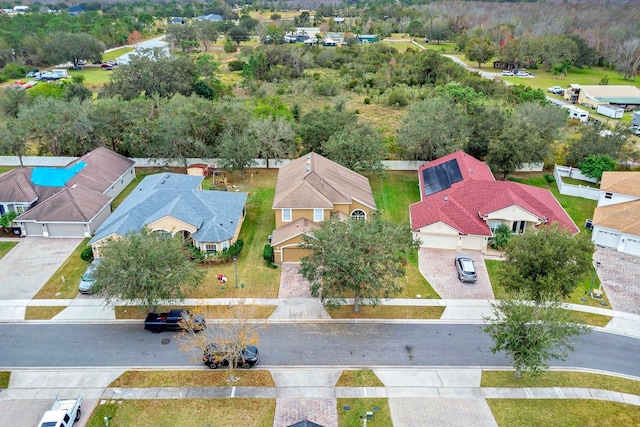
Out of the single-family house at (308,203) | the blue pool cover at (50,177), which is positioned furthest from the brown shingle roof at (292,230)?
the blue pool cover at (50,177)

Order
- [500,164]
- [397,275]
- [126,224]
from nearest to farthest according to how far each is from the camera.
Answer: [397,275], [126,224], [500,164]

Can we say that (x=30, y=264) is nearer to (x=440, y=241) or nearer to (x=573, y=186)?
(x=440, y=241)

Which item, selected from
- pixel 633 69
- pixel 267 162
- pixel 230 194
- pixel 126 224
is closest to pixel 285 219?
pixel 230 194

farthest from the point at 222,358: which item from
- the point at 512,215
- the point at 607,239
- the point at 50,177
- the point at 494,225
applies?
the point at 607,239

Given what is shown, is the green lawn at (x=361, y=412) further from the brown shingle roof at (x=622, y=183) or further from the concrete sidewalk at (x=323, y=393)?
the brown shingle roof at (x=622, y=183)

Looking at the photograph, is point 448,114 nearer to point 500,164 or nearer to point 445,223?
point 500,164

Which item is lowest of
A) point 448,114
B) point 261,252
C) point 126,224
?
A: point 261,252

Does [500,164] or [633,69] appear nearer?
[500,164]
